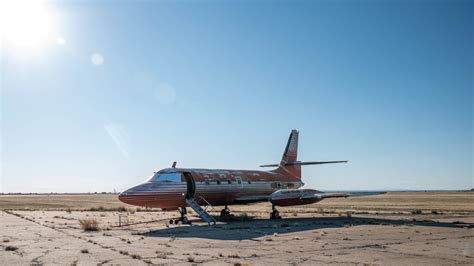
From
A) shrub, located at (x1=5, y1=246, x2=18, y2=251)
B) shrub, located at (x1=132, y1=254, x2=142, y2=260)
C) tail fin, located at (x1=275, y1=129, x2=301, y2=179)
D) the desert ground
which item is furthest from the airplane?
shrub, located at (x1=132, y1=254, x2=142, y2=260)

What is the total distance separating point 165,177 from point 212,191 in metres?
4.37

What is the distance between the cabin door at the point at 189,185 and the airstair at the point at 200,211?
53 cm

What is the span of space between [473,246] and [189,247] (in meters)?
9.80

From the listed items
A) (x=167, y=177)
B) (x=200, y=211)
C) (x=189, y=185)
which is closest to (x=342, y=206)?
(x=189, y=185)

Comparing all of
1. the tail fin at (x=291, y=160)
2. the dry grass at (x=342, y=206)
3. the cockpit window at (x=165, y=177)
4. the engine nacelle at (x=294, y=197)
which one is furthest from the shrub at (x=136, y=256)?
the dry grass at (x=342, y=206)

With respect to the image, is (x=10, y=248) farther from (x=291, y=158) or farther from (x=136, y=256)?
(x=291, y=158)

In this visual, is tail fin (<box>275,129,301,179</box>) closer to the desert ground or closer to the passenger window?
the passenger window

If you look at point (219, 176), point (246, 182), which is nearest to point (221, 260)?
point (219, 176)

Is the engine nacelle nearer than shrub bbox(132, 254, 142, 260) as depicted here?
No

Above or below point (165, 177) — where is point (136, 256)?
below

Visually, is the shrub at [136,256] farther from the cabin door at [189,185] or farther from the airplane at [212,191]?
the cabin door at [189,185]

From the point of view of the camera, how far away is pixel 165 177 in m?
25.8

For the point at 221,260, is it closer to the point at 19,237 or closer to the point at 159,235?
the point at 159,235

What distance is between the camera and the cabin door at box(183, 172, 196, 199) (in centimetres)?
2745
